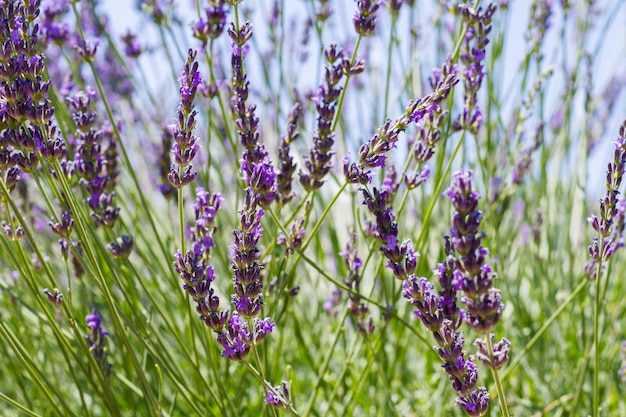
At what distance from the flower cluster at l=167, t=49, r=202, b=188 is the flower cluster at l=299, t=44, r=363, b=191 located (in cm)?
26

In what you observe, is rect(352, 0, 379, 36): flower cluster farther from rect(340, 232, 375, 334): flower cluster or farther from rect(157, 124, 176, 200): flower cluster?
rect(157, 124, 176, 200): flower cluster

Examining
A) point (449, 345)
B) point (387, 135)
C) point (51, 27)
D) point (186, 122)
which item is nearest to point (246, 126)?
point (186, 122)

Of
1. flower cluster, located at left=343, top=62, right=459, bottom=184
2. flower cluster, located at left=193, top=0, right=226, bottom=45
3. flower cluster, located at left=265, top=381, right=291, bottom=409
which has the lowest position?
flower cluster, located at left=265, top=381, right=291, bottom=409

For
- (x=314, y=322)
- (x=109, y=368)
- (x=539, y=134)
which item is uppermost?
(x=539, y=134)

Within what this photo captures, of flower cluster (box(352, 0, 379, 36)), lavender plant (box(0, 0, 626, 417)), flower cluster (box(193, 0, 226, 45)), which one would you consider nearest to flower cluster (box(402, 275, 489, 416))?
lavender plant (box(0, 0, 626, 417))

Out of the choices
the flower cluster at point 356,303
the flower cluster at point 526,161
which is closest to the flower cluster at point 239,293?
the flower cluster at point 356,303

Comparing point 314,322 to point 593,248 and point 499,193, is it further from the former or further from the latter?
point 593,248

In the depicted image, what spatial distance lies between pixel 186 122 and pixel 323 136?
310 mm

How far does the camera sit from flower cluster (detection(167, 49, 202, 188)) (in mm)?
1062

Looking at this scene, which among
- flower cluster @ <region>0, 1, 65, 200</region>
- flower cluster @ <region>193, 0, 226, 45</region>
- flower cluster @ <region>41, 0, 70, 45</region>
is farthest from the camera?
flower cluster @ <region>41, 0, 70, 45</region>

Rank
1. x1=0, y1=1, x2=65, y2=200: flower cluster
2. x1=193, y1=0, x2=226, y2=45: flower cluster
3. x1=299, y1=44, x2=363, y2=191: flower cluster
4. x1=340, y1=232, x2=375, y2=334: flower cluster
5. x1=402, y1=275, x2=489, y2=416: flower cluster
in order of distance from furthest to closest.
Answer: x1=193, y1=0, x2=226, y2=45: flower cluster → x1=340, y1=232, x2=375, y2=334: flower cluster → x1=299, y1=44, x2=363, y2=191: flower cluster → x1=0, y1=1, x2=65, y2=200: flower cluster → x1=402, y1=275, x2=489, y2=416: flower cluster

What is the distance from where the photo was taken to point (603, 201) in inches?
40.3

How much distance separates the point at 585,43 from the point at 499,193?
720 millimetres

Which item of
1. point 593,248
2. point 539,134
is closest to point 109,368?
point 593,248
